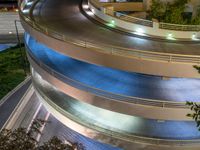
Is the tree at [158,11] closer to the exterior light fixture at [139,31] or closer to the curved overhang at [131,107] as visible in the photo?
the exterior light fixture at [139,31]

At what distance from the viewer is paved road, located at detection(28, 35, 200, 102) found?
1805cm

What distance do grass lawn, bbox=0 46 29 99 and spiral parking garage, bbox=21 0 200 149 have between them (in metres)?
13.3

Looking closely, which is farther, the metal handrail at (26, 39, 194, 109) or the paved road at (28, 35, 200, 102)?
the paved road at (28, 35, 200, 102)

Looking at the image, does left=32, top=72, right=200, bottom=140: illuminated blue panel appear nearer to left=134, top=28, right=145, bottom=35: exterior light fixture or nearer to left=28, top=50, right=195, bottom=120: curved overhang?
left=28, top=50, right=195, bottom=120: curved overhang

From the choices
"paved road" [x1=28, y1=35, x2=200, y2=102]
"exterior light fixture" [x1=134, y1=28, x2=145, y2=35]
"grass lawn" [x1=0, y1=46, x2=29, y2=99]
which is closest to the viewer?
"paved road" [x1=28, y1=35, x2=200, y2=102]

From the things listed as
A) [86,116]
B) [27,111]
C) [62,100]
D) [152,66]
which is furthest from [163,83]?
[27,111]

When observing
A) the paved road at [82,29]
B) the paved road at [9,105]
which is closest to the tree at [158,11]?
the paved road at [82,29]

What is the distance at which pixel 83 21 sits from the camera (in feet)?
75.7

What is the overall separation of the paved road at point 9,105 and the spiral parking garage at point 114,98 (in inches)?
274

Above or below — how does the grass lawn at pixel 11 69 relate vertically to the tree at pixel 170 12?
below

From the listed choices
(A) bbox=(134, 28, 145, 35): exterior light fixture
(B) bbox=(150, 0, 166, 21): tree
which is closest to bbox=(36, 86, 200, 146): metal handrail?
(A) bbox=(134, 28, 145, 35): exterior light fixture

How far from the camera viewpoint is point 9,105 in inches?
1165

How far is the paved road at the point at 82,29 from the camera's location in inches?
717

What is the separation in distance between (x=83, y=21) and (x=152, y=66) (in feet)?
30.4
